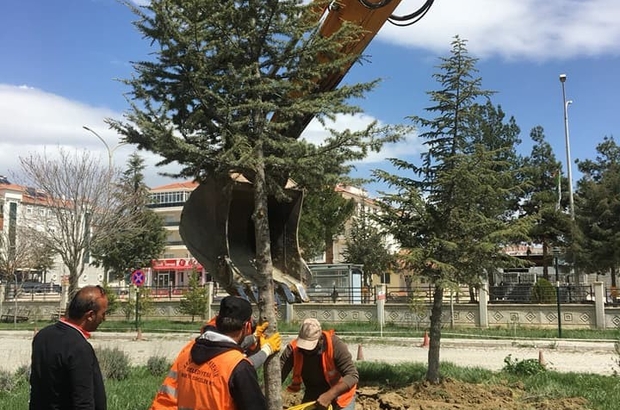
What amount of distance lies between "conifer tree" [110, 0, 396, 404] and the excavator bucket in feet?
0.57

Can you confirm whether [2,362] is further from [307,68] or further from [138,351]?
[307,68]

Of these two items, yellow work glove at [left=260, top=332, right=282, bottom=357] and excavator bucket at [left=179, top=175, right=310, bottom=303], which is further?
excavator bucket at [left=179, top=175, right=310, bottom=303]

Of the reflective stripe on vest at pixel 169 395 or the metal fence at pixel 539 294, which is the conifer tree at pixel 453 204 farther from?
the metal fence at pixel 539 294

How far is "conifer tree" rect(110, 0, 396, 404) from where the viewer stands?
5762 mm

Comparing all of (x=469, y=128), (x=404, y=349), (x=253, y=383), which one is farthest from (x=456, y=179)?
(x=404, y=349)

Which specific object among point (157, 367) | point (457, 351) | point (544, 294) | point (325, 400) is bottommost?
point (457, 351)

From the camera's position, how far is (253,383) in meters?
3.26

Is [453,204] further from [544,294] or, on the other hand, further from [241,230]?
[544,294]

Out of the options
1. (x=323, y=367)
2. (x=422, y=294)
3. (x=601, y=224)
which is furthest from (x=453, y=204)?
(x=601, y=224)

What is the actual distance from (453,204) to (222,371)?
25.7ft

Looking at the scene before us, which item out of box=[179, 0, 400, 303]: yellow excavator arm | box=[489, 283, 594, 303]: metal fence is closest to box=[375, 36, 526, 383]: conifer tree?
box=[179, 0, 400, 303]: yellow excavator arm

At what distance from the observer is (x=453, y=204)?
34.3ft

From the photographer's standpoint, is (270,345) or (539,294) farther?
(539,294)

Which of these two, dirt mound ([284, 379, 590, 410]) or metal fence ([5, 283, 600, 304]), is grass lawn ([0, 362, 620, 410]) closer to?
dirt mound ([284, 379, 590, 410])
